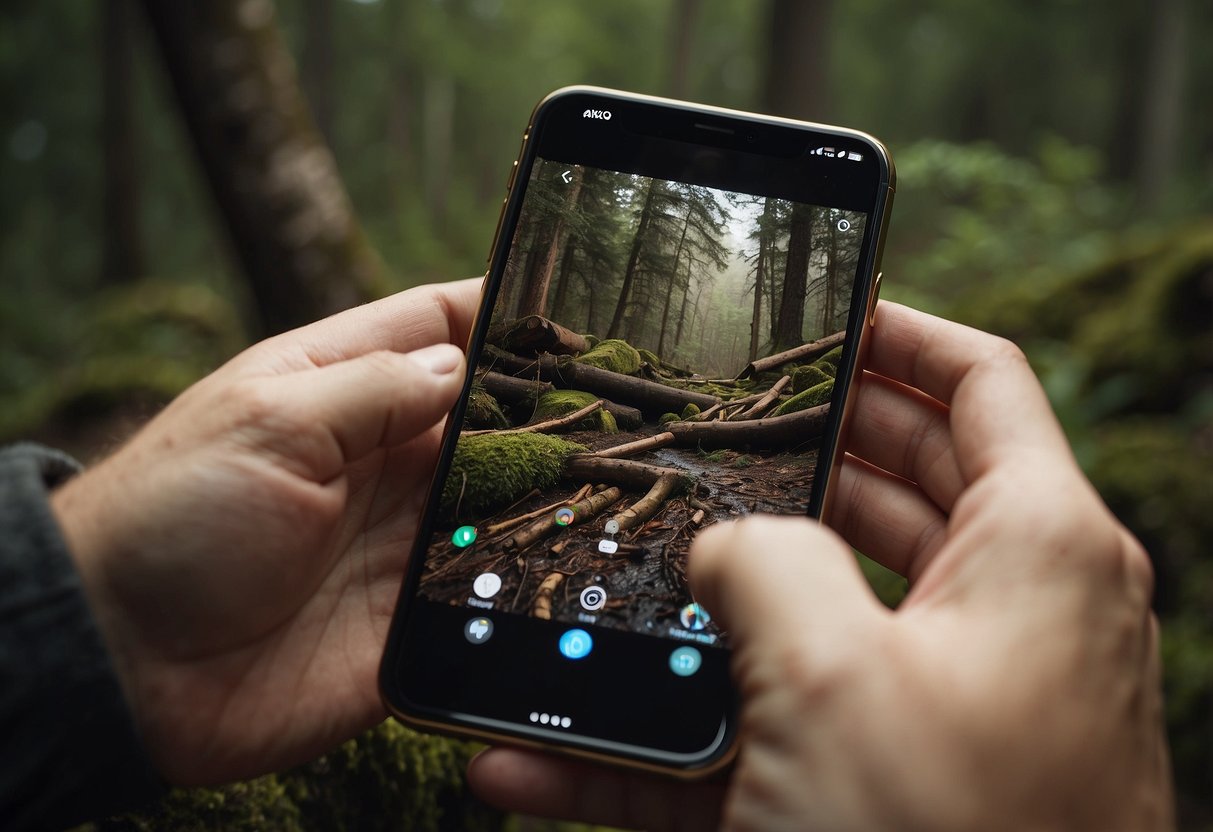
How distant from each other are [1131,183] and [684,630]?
1562cm

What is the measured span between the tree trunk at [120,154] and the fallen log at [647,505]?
1426 cm

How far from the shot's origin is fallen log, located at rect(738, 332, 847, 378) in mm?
1769

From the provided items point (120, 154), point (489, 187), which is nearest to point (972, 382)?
point (120, 154)

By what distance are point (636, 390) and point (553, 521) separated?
1.13 feet

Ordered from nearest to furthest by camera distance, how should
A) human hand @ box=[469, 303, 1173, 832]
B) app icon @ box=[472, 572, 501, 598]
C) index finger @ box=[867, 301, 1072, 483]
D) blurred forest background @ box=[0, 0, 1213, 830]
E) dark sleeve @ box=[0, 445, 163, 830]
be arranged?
human hand @ box=[469, 303, 1173, 832], dark sleeve @ box=[0, 445, 163, 830], index finger @ box=[867, 301, 1072, 483], app icon @ box=[472, 572, 501, 598], blurred forest background @ box=[0, 0, 1213, 830]

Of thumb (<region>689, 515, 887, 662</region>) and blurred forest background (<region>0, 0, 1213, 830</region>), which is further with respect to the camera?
blurred forest background (<region>0, 0, 1213, 830</region>)

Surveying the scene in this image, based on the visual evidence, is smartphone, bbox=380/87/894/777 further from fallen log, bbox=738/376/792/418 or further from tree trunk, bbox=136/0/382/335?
tree trunk, bbox=136/0/382/335

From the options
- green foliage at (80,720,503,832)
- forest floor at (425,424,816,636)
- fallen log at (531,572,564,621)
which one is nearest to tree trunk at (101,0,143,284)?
green foliage at (80,720,503,832)

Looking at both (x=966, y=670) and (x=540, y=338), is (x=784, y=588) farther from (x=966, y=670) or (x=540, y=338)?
(x=540, y=338)

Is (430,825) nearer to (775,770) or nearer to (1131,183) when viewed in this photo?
(775,770)

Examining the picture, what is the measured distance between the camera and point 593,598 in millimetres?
1635

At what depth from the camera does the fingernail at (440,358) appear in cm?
166

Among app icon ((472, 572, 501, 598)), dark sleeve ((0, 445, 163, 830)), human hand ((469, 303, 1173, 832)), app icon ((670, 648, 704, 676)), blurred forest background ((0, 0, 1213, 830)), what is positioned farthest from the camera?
blurred forest background ((0, 0, 1213, 830))

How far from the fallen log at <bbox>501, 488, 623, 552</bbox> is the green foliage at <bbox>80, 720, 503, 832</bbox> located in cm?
62
